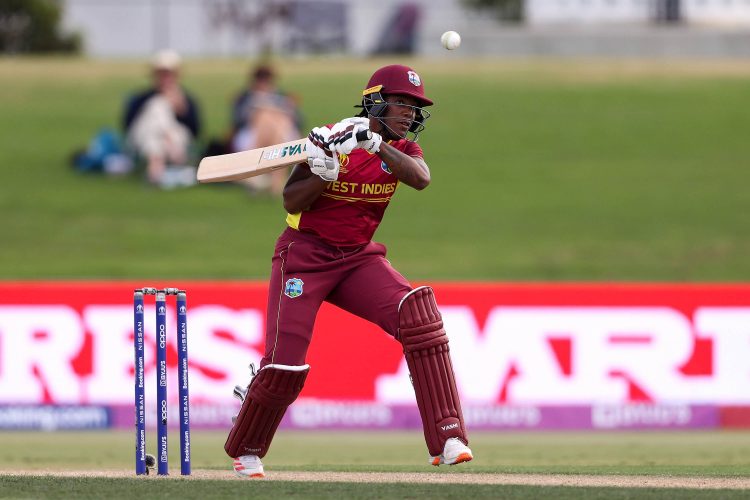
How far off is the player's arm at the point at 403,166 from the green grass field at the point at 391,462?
3.99 ft

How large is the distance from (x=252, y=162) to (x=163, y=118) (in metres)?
8.48

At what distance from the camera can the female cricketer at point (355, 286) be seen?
579 cm

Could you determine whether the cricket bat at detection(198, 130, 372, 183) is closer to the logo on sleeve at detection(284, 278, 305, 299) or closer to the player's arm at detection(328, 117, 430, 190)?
the player's arm at detection(328, 117, 430, 190)

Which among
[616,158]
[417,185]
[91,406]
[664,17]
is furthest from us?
[664,17]

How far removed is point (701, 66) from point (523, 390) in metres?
14.0

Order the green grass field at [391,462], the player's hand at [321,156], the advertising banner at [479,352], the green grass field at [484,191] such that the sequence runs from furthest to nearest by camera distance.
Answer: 1. the green grass field at [484,191]
2. the advertising banner at [479,352]
3. the player's hand at [321,156]
4. the green grass field at [391,462]

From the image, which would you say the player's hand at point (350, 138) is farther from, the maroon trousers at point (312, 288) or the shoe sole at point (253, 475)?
the shoe sole at point (253, 475)

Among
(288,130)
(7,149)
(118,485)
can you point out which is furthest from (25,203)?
(118,485)

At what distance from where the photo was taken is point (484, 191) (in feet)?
52.0

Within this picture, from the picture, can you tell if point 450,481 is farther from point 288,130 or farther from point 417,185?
point 288,130

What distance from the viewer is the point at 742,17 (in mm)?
25328

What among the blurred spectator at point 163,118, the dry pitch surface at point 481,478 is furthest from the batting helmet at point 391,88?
the blurred spectator at point 163,118

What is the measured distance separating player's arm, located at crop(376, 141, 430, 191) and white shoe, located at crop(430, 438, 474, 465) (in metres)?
1.05

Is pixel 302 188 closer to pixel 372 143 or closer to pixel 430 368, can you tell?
pixel 372 143
